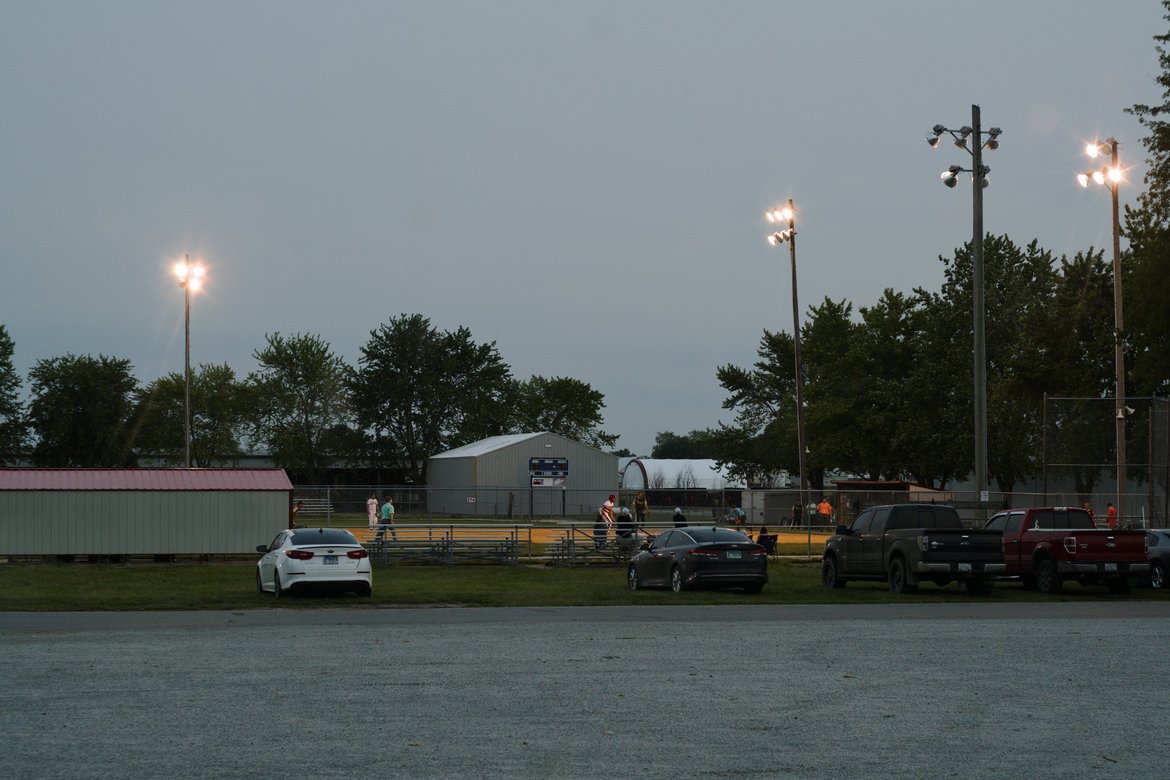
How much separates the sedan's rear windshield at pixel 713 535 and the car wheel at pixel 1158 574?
937cm

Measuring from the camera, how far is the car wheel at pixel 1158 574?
28.1 m

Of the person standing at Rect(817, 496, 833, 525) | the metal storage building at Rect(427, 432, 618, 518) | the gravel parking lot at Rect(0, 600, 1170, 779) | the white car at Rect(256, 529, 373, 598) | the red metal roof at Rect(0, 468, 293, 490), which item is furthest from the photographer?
the metal storage building at Rect(427, 432, 618, 518)

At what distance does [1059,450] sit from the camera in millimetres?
37938

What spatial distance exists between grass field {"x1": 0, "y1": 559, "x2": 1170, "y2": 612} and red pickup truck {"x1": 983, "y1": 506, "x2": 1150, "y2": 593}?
0.44m

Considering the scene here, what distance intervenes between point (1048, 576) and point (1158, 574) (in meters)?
3.18

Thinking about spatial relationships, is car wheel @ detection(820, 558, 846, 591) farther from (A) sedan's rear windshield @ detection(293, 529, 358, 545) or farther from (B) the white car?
(A) sedan's rear windshield @ detection(293, 529, 358, 545)

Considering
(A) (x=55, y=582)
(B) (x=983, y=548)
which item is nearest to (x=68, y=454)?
(A) (x=55, y=582)

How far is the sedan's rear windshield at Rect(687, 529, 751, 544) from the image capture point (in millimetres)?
26078

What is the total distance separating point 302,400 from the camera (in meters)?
118

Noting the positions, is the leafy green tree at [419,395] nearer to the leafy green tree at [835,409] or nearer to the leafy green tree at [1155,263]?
the leafy green tree at [835,409]

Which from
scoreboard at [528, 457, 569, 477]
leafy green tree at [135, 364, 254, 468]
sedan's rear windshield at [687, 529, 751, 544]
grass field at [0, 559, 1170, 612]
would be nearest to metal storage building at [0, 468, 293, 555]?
grass field at [0, 559, 1170, 612]

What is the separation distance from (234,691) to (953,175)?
23353 mm

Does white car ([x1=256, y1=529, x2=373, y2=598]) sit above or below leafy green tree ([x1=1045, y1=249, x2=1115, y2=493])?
below

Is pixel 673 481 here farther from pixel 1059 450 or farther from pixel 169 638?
pixel 169 638
